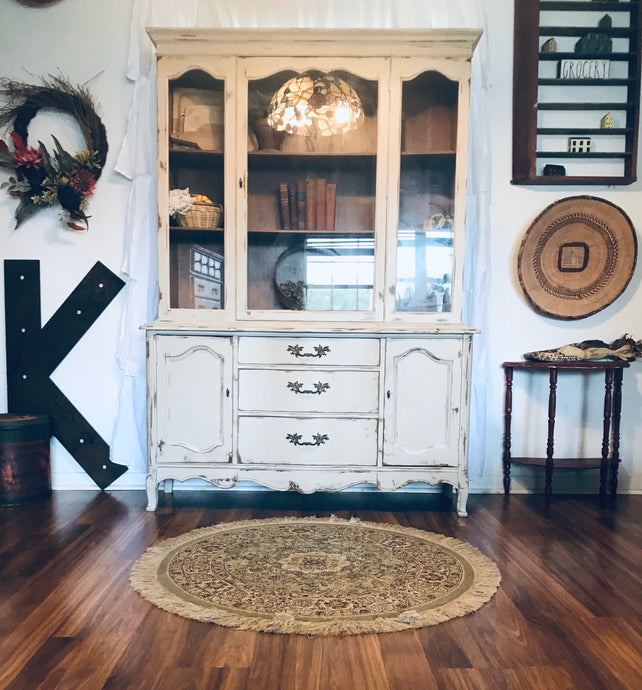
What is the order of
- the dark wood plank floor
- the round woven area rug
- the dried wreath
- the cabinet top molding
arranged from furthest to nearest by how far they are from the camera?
the dried wreath, the cabinet top molding, the round woven area rug, the dark wood plank floor

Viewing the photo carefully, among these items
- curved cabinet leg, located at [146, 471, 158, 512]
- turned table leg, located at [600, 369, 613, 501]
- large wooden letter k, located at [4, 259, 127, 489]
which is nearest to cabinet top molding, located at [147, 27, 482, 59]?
large wooden letter k, located at [4, 259, 127, 489]

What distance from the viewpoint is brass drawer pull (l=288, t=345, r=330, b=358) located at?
249 centimetres

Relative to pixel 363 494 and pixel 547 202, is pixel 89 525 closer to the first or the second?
pixel 363 494

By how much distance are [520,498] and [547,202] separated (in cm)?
150

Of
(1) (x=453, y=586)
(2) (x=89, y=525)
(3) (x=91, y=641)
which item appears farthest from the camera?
(2) (x=89, y=525)

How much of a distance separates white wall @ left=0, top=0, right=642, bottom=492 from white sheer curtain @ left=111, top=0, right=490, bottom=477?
0.25 ft

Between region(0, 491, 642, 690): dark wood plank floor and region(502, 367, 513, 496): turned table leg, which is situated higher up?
region(502, 367, 513, 496): turned table leg

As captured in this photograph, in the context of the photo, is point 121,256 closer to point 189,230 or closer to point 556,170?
point 189,230

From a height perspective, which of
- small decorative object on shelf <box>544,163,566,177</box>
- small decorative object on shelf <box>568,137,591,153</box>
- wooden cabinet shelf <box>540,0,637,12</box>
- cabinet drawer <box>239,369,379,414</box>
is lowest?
cabinet drawer <box>239,369,379,414</box>

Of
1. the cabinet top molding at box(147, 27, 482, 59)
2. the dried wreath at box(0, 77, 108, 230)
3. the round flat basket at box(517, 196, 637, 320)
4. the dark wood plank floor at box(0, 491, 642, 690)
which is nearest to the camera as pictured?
the dark wood plank floor at box(0, 491, 642, 690)

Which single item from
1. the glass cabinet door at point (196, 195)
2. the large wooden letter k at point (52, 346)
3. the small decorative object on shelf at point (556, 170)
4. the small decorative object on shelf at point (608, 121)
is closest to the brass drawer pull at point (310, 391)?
the glass cabinet door at point (196, 195)

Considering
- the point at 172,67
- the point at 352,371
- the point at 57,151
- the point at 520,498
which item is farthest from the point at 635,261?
the point at 57,151

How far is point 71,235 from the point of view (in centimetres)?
290

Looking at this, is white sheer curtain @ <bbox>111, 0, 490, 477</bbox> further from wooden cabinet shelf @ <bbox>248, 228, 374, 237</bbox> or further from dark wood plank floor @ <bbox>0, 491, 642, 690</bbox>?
dark wood plank floor @ <bbox>0, 491, 642, 690</bbox>
